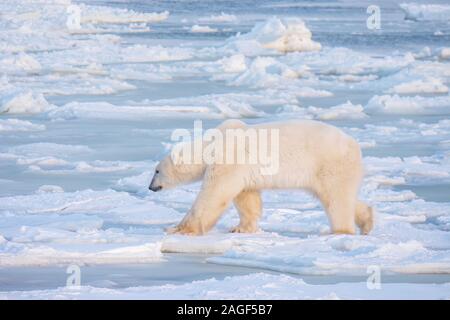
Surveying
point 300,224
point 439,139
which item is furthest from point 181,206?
point 439,139

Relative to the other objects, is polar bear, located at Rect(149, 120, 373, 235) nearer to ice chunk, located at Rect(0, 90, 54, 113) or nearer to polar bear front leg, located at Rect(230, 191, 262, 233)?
polar bear front leg, located at Rect(230, 191, 262, 233)

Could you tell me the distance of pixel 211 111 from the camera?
44.2ft

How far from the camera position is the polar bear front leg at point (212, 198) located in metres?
6.21

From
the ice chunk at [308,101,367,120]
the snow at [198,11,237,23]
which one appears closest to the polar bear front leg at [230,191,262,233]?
the ice chunk at [308,101,367,120]

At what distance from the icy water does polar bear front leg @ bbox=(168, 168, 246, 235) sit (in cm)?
11

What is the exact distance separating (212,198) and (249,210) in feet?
1.04

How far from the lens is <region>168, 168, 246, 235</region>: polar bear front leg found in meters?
6.21

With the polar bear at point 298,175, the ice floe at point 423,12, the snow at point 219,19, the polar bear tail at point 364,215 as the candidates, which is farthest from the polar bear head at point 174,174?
the snow at point 219,19

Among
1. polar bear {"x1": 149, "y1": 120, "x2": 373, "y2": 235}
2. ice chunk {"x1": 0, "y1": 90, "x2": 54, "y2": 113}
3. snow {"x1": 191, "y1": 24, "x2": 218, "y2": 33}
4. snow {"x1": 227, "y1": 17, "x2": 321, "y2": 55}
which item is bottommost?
polar bear {"x1": 149, "y1": 120, "x2": 373, "y2": 235}

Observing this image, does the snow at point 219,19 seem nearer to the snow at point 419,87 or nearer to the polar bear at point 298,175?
the snow at point 419,87

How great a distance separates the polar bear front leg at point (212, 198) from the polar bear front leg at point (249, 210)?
0.64 feet

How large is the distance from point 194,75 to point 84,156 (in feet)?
26.8

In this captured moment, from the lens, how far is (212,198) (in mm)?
6215

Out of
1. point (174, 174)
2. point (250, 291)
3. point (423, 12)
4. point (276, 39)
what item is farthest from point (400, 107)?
point (423, 12)
